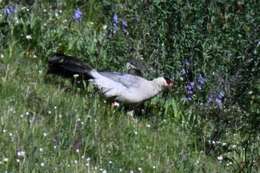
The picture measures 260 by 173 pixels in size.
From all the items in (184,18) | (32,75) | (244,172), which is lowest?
(244,172)

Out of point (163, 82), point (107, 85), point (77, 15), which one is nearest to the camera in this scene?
point (107, 85)

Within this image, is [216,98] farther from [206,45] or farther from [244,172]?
[244,172]

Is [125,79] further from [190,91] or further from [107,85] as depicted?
[190,91]

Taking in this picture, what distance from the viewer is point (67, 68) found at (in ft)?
27.9

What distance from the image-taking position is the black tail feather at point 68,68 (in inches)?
334

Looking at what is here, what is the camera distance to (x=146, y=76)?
961cm

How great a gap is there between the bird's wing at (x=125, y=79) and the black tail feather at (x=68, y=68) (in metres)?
0.16

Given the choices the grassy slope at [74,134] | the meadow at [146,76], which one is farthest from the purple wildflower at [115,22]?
the grassy slope at [74,134]

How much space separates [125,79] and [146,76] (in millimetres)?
1222

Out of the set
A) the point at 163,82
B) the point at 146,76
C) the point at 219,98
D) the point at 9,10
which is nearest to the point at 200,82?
the point at 219,98

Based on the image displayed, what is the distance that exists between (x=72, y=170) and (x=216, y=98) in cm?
346

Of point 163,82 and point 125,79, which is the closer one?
point 125,79

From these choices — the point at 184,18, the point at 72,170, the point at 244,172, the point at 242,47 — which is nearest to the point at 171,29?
the point at 184,18

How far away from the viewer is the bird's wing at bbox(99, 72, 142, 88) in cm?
841
